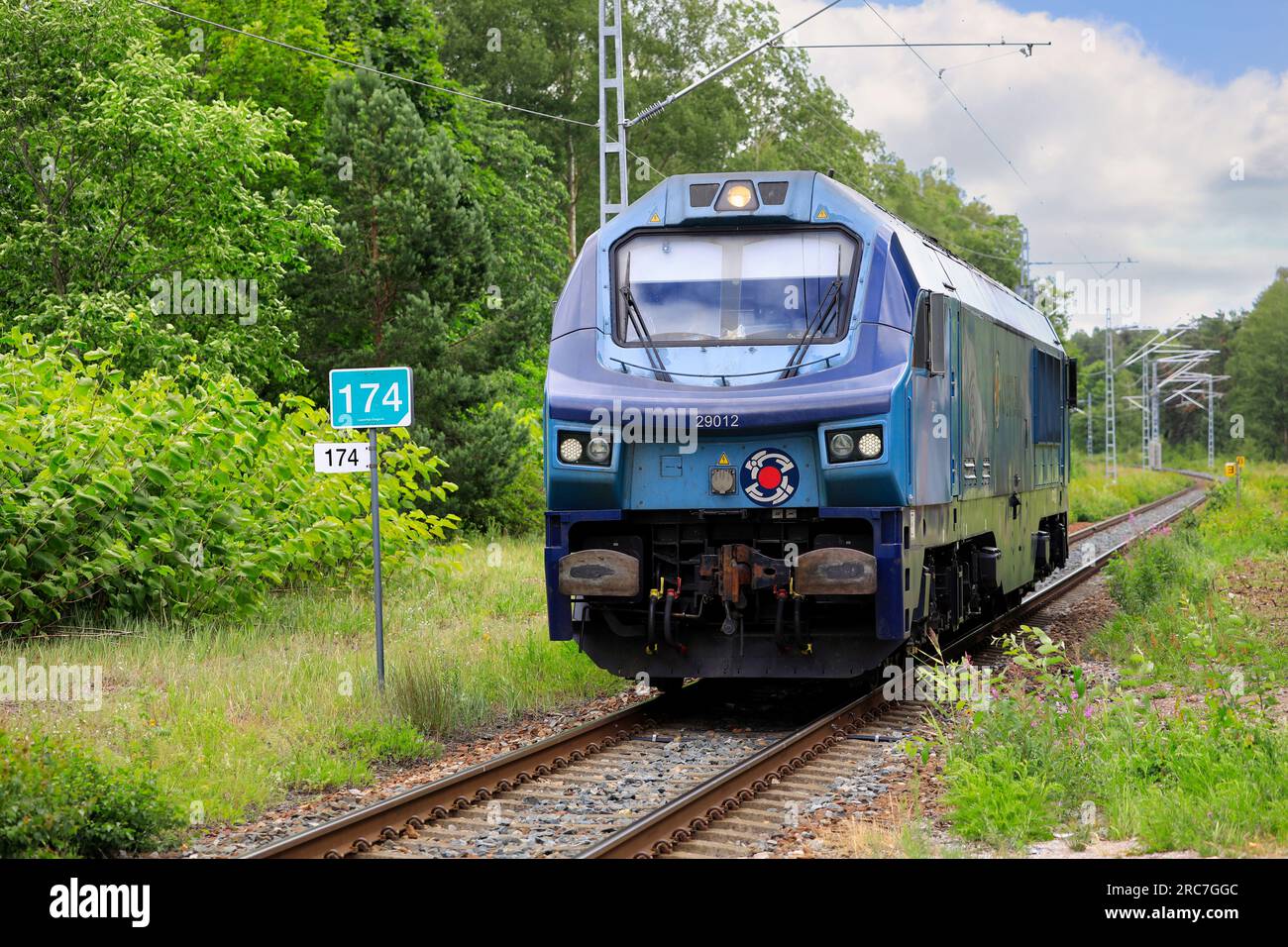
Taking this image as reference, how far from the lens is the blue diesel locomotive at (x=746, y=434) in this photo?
9648 millimetres

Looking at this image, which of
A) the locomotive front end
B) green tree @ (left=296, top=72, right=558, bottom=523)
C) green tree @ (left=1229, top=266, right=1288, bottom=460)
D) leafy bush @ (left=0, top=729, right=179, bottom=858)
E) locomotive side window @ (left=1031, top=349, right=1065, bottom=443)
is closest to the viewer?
leafy bush @ (left=0, top=729, right=179, bottom=858)

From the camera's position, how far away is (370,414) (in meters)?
10.8

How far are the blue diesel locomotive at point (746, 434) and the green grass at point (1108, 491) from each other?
26.0 metres

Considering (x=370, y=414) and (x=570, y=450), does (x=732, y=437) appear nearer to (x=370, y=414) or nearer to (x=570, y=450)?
(x=570, y=450)

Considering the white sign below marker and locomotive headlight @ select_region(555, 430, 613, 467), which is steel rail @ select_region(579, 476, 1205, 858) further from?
the white sign below marker

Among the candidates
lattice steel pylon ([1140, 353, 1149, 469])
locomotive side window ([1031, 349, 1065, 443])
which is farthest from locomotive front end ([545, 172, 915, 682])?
lattice steel pylon ([1140, 353, 1149, 469])

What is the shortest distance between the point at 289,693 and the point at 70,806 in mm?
3551

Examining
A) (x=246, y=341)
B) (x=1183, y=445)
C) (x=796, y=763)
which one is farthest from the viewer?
(x=1183, y=445)

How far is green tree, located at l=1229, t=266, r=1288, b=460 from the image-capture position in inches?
3895

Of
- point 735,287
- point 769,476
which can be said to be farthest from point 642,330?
point 769,476
